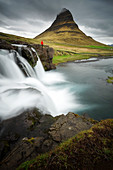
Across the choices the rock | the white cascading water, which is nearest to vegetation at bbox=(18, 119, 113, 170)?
the rock

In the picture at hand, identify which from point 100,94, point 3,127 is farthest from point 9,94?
point 100,94

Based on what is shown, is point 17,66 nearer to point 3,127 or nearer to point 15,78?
point 15,78

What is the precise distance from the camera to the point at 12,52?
14781mm

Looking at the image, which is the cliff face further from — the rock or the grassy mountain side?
the rock

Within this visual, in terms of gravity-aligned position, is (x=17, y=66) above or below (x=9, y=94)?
above

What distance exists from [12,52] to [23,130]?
44.9ft

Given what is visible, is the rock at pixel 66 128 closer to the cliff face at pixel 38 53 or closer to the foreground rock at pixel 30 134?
the foreground rock at pixel 30 134

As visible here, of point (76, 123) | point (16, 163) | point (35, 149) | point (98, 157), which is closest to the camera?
point (98, 157)

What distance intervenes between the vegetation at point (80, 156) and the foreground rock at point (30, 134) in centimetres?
100

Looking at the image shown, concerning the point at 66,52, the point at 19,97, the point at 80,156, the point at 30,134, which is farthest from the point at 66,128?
the point at 66,52

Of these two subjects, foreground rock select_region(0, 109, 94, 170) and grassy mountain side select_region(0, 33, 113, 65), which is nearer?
foreground rock select_region(0, 109, 94, 170)

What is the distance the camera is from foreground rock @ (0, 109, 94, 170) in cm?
331

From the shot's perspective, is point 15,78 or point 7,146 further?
point 15,78

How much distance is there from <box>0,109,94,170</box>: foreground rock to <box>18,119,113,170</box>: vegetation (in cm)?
100
